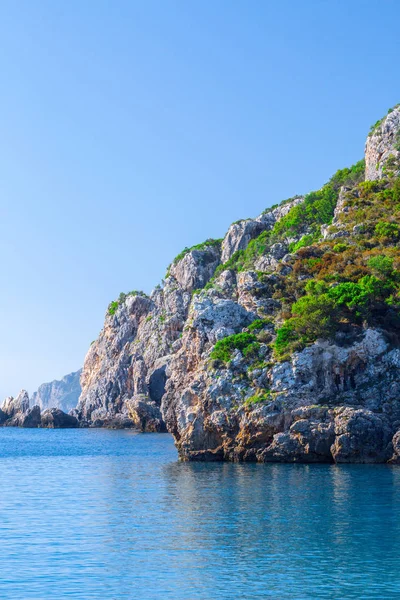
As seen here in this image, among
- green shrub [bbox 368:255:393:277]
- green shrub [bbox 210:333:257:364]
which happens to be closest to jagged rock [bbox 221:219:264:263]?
green shrub [bbox 368:255:393:277]

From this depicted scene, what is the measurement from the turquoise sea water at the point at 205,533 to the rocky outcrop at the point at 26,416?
98847 millimetres

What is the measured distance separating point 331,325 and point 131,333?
9650cm

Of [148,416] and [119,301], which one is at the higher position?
[119,301]

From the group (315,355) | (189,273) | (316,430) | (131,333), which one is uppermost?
(189,273)

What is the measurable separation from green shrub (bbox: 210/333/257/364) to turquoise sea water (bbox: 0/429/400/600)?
991 cm

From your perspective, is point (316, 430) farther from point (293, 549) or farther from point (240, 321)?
point (293, 549)

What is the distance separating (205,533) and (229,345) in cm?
3015

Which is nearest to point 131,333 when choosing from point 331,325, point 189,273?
point 189,273

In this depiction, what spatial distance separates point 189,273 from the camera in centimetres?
14175

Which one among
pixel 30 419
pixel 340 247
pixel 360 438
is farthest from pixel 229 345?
pixel 30 419

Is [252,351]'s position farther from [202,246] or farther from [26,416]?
[26,416]

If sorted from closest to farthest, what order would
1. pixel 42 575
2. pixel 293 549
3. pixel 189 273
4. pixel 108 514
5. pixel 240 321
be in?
pixel 42 575 < pixel 293 549 < pixel 108 514 < pixel 240 321 < pixel 189 273

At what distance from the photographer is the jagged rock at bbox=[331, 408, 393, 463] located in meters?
51.9

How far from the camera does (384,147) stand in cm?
10406
